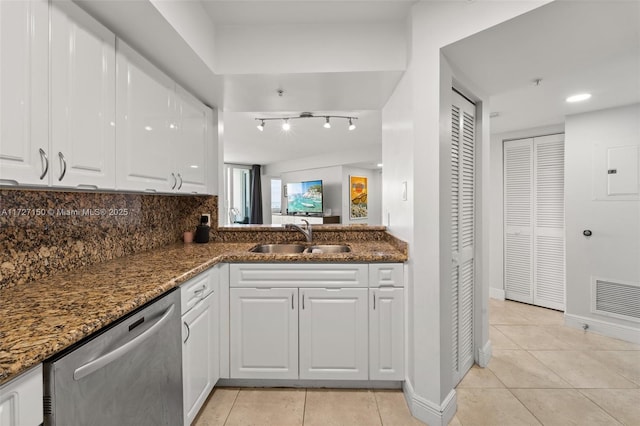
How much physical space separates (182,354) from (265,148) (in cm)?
488

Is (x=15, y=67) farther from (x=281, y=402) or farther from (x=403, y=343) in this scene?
(x=403, y=343)

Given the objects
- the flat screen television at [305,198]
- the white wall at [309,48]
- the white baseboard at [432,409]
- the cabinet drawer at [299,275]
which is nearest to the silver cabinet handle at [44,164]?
the cabinet drawer at [299,275]

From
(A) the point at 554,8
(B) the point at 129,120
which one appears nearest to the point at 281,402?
(B) the point at 129,120

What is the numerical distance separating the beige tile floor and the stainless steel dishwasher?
543 mm

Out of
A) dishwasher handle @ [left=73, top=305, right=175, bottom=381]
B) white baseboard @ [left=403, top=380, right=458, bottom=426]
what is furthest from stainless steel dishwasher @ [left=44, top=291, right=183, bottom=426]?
white baseboard @ [left=403, top=380, right=458, bottom=426]

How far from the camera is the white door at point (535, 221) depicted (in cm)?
326

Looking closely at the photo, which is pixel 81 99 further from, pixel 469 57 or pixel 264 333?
pixel 469 57

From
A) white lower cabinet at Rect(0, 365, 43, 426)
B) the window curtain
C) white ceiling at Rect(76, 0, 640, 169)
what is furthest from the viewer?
the window curtain

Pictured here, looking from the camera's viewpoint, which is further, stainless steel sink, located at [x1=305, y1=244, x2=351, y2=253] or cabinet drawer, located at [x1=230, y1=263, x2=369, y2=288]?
stainless steel sink, located at [x1=305, y1=244, x2=351, y2=253]

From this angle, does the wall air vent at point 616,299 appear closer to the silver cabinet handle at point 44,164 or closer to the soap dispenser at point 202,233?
the soap dispenser at point 202,233

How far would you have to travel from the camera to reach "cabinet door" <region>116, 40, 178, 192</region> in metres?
1.42

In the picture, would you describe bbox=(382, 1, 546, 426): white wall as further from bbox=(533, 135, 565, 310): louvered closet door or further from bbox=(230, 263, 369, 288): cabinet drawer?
bbox=(533, 135, 565, 310): louvered closet door

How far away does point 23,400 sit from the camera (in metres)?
0.68

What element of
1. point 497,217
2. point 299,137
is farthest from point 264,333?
point 299,137
